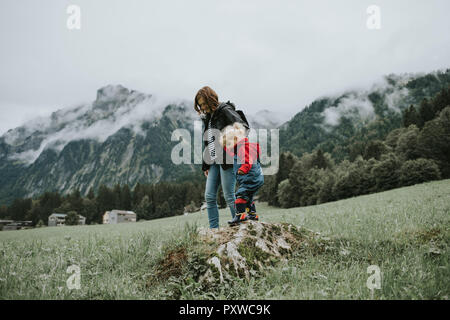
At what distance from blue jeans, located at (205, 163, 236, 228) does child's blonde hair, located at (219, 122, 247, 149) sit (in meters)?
0.68

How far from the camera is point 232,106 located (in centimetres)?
540

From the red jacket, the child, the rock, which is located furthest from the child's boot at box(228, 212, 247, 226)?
the red jacket

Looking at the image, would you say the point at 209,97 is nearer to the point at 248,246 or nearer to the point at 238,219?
the point at 238,219

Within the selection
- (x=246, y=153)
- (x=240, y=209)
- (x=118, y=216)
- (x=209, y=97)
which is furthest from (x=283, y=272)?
(x=118, y=216)

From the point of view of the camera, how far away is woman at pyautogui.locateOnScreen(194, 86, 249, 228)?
520cm

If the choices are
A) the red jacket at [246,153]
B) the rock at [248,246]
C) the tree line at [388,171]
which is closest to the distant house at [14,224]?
A: the tree line at [388,171]

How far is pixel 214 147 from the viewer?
17.9 feet

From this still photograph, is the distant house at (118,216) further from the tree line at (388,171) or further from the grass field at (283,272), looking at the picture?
the grass field at (283,272)

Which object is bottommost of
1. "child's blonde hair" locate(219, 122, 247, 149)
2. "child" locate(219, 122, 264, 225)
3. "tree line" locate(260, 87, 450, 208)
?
"child" locate(219, 122, 264, 225)

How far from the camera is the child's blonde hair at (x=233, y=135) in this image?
15.6 ft

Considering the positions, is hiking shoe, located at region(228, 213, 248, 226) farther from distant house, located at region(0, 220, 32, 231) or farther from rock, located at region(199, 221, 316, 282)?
distant house, located at region(0, 220, 32, 231)

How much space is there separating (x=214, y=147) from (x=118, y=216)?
95.2m

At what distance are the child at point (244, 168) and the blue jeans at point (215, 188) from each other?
603 millimetres
